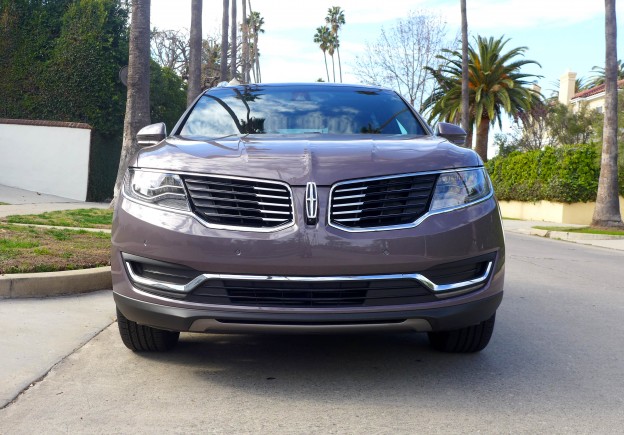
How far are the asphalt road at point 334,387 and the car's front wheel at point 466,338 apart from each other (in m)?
0.07

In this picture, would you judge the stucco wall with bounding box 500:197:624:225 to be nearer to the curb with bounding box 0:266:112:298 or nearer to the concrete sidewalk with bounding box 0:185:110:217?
the concrete sidewalk with bounding box 0:185:110:217

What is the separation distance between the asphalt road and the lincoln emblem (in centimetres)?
89

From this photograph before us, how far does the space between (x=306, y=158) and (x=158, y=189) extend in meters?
0.81

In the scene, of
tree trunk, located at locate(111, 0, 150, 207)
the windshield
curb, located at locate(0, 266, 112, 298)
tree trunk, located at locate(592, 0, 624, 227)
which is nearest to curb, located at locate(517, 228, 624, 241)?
tree trunk, located at locate(592, 0, 624, 227)

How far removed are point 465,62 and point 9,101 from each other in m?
18.1

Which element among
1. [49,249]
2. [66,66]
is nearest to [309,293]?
[49,249]

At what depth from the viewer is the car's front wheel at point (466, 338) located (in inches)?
185

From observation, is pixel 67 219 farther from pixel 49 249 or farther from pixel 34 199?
pixel 34 199

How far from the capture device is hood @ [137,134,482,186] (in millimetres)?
4082

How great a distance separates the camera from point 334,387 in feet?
13.7

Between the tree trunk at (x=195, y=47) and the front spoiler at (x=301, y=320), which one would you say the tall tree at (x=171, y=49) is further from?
the front spoiler at (x=301, y=320)

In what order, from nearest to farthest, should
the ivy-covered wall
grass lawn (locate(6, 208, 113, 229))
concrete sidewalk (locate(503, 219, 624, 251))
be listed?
grass lawn (locate(6, 208, 113, 229)) < concrete sidewalk (locate(503, 219, 624, 251)) < the ivy-covered wall

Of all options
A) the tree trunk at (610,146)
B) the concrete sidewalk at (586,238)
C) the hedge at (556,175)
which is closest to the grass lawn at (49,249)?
the concrete sidewalk at (586,238)

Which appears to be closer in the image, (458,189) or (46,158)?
(458,189)
